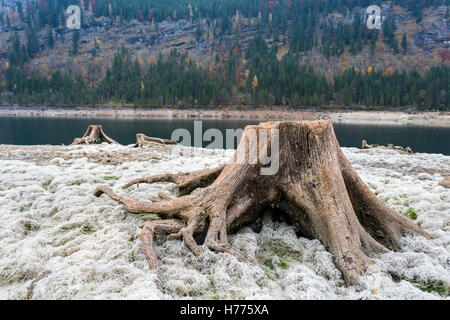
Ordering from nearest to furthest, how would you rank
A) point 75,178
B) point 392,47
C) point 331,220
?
point 331,220 → point 75,178 → point 392,47

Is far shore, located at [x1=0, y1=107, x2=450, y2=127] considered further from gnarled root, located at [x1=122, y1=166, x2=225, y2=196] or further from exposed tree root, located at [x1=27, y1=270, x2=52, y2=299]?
exposed tree root, located at [x1=27, y1=270, x2=52, y2=299]

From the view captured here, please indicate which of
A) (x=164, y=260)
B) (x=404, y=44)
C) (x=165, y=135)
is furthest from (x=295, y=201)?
(x=404, y=44)

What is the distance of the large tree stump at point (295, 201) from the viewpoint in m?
4.59

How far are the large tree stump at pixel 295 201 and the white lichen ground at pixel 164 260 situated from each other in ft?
0.83

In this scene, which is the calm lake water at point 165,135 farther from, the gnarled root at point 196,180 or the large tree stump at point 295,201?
the large tree stump at point 295,201

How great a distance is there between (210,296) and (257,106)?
4478 inches

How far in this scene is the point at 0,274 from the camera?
384 centimetres

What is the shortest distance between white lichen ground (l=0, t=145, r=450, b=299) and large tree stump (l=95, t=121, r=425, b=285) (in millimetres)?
252

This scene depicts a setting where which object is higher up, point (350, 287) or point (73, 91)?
point (73, 91)

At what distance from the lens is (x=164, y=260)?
403cm

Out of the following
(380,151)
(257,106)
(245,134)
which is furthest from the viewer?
(257,106)

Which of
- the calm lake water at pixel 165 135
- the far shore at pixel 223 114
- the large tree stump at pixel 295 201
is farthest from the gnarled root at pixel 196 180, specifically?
the far shore at pixel 223 114

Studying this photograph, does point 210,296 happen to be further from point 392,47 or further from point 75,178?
point 392,47
